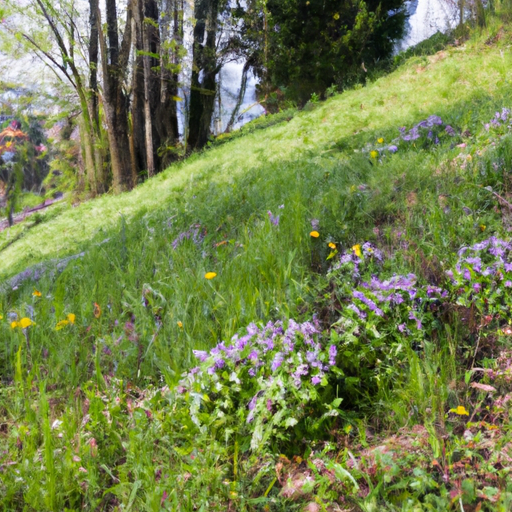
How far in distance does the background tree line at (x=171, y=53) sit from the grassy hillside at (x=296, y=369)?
8743mm

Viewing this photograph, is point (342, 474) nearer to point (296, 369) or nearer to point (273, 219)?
point (296, 369)

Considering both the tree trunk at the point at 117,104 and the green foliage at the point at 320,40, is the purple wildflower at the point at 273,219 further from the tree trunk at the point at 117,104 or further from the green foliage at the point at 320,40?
the tree trunk at the point at 117,104

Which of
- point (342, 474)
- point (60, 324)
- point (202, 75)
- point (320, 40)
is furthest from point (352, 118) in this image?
point (202, 75)

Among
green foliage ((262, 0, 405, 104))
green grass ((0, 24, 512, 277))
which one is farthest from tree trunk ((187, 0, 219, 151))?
green grass ((0, 24, 512, 277))

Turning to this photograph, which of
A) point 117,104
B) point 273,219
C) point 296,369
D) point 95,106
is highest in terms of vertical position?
point 95,106

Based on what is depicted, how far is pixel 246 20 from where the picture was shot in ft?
46.8

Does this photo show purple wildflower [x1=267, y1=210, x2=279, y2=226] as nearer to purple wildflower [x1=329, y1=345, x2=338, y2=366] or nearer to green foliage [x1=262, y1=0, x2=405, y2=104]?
purple wildflower [x1=329, y1=345, x2=338, y2=366]

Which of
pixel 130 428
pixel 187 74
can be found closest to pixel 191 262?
pixel 130 428

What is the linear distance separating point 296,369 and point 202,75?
13512 millimetres

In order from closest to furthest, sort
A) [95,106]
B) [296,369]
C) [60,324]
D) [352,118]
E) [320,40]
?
[296,369] < [60,324] < [352,118] < [320,40] < [95,106]

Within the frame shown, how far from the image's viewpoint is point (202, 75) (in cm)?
1358

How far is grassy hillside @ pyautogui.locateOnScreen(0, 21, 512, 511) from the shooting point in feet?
4.62

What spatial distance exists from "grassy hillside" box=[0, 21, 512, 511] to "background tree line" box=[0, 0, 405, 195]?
874cm

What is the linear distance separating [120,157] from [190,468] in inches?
453
